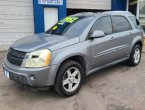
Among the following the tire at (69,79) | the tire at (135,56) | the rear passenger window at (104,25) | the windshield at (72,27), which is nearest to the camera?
the tire at (69,79)

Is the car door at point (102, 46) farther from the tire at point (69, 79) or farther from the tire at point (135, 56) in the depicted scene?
the tire at point (135, 56)

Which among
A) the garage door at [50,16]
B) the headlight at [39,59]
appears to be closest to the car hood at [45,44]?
the headlight at [39,59]

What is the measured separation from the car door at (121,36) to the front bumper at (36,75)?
218 cm

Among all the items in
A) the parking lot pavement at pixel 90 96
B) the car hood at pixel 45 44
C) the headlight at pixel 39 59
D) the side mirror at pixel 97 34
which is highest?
the side mirror at pixel 97 34

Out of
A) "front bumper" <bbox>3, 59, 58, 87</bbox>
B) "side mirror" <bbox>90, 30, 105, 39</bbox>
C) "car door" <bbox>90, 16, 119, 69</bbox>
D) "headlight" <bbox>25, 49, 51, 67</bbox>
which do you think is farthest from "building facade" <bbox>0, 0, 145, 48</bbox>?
"headlight" <bbox>25, 49, 51, 67</bbox>

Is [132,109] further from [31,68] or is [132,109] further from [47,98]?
[31,68]

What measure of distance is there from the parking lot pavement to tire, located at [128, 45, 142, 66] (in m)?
0.90

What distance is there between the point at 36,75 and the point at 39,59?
31cm

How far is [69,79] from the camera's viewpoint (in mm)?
4469

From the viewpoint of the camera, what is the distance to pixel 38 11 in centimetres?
1047

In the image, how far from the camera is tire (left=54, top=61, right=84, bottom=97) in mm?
4234

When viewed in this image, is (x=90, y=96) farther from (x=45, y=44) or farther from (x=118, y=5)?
(x=118, y=5)

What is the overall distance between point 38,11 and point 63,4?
146cm

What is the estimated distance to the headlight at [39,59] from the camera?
4008 mm
